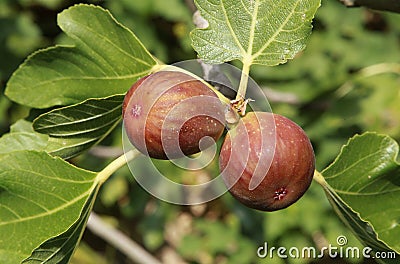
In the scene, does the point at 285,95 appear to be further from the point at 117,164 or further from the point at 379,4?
the point at 117,164

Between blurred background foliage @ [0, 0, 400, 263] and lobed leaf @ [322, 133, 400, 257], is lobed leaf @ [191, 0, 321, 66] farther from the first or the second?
blurred background foliage @ [0, 0, 400, 263]

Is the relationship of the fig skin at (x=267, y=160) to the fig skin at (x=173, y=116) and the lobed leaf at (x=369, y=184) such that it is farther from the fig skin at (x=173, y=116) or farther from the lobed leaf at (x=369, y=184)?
the lobed leaf at (x=369, y=184)

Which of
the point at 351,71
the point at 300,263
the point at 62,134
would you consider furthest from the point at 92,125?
the point at 351,71

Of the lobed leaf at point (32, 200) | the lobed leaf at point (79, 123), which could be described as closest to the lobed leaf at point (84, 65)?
the lobed leaf at point (79, 123)

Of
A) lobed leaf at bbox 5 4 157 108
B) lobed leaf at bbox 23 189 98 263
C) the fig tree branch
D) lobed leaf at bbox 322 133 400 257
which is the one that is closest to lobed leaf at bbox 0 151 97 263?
lobed leaf at bbox 23 189 98 263

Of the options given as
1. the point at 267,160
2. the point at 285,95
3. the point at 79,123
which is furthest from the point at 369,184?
the point at 285,95

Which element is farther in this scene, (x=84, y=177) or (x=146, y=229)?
(x=146, y=229)

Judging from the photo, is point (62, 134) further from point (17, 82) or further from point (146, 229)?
point (146, 229)
